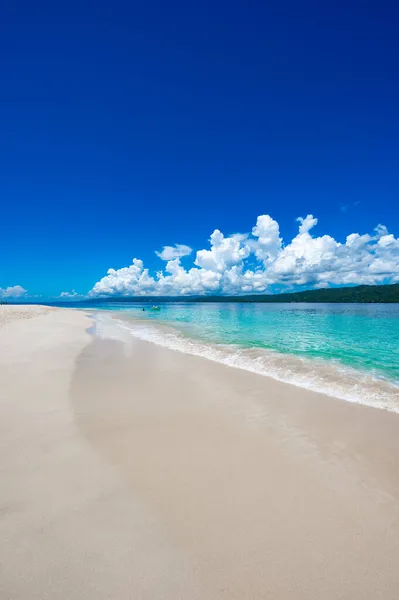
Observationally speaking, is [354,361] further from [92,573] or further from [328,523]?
[92,573]

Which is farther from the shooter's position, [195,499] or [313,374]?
[313,374]

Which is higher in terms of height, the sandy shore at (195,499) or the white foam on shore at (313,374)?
the sandy shore at (195,499)

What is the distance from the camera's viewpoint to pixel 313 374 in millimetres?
11180

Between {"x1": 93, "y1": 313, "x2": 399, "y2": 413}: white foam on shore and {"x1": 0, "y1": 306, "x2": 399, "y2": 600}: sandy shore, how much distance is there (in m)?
1.36

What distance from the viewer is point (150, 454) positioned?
16.8 ft

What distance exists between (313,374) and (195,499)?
8639mm

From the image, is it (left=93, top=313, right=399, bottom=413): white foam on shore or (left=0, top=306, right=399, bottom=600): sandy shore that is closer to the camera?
Result: (left=0, top=306, right=399, bottom=600): sandy shore

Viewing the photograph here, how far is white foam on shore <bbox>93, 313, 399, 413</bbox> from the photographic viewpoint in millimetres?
8668

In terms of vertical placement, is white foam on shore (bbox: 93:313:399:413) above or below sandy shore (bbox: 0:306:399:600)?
below

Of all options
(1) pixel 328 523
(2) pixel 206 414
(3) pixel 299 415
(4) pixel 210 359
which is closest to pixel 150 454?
(2) pixel 206 414

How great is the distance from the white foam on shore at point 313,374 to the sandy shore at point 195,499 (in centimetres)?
136

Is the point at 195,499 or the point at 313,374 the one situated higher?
the point at 195,499

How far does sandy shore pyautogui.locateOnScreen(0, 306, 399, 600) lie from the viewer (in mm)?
2773

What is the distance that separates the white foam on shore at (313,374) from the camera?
8668mm
